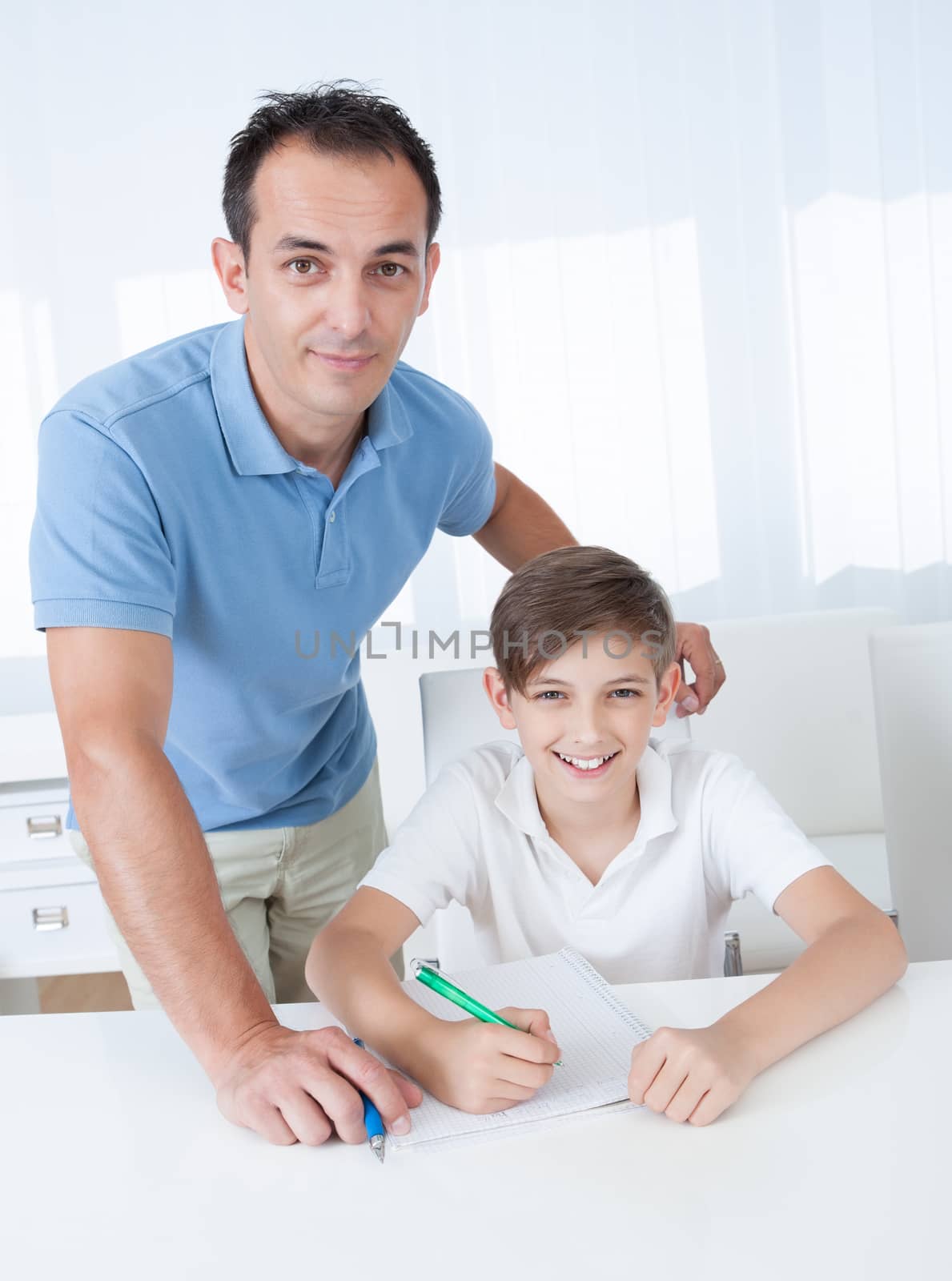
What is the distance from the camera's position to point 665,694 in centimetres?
129

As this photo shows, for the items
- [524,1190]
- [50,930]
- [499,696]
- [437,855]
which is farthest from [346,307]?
[50,930]

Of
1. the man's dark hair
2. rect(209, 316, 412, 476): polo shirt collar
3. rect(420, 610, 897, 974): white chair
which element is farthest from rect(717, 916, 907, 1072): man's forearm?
rect(420, 610, 897, 974): white chair

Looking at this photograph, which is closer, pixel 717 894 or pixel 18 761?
pixel 717 894

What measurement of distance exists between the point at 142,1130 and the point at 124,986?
7.08 feet

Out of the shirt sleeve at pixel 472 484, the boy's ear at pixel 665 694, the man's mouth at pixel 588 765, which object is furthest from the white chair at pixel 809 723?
the man's mouth at pixel 588 765

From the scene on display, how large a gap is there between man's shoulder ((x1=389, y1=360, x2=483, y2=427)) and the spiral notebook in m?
0.71

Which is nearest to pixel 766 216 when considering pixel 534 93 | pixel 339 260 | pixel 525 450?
pixel 534 93

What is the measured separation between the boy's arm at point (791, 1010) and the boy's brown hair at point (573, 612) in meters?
0.31

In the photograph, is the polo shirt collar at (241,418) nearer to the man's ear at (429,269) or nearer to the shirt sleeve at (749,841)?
the man's ear at (429,269)

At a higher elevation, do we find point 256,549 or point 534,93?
point 534,93

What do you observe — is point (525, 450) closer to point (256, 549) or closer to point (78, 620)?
point (256, 549)

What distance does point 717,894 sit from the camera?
1.28m

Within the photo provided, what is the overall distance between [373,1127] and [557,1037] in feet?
0.62

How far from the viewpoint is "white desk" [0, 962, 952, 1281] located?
2.18 ft
